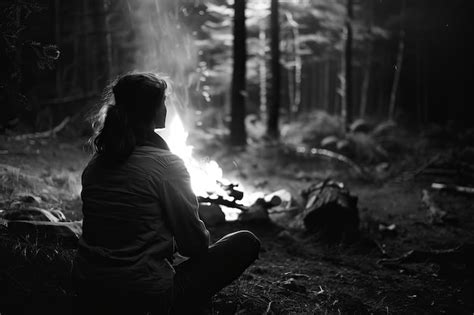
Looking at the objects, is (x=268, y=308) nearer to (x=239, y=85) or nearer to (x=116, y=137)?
(x=116, y=137)

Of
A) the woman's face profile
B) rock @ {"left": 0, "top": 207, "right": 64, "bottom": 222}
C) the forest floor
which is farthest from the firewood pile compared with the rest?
the woman's face profile

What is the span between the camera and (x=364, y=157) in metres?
15.1

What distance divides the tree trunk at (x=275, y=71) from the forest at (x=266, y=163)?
0.26 feet

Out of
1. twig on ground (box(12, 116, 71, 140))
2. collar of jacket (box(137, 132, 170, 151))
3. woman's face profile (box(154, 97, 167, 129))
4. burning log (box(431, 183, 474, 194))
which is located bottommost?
burning log (box(431, 183, 474, 194))

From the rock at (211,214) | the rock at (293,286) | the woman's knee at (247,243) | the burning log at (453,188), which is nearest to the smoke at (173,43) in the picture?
the rock at (211,214)

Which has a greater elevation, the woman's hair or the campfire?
the woman's hair

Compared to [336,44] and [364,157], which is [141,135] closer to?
[364,157]

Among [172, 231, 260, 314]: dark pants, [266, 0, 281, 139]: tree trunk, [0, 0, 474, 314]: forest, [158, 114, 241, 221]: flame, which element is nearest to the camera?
[172, 231, 260, 314]: dark pants

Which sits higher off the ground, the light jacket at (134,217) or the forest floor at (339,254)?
the light jacket at (134,217)

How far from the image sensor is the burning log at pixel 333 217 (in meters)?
6.98

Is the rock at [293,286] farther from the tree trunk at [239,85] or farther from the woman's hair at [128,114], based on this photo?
the tree trunk at [239,85]

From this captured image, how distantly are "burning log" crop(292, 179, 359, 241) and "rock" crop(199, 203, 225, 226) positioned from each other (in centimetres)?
154

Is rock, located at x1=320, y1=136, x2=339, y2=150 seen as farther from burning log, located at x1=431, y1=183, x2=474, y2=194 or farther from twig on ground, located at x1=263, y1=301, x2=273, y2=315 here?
twig on ground, located at x1=263, y1=301, x2=273, y2=315

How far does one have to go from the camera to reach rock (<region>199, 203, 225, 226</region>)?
6.92m
